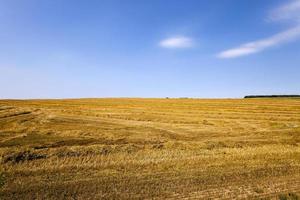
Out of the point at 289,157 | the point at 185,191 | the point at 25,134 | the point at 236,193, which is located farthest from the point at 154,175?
the point at 25,134

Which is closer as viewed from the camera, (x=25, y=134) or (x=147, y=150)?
(x=147, y=150)

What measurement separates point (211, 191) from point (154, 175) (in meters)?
1.90

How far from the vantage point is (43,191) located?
836 centimetres

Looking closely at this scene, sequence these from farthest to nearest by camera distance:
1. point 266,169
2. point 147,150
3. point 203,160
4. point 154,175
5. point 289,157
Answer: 1. point 147,150
2. point 289,157
3. point 203,160
4. point 266,169
5. point 154,175

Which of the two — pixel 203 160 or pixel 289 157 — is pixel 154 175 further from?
pixel 289 157

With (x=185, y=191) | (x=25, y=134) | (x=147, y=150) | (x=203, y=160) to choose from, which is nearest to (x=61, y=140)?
(x=25, y=134)

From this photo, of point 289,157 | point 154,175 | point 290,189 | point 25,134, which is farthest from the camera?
point 25,134

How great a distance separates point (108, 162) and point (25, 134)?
757cm

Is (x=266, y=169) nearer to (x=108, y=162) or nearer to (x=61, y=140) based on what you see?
(x=108, y=162)

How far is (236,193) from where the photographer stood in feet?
28.0

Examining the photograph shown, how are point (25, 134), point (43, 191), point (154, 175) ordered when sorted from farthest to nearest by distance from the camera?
point (25, 134), point (154, 175), point (43, 191)

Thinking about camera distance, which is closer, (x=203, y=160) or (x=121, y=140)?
(x=203, y=160)

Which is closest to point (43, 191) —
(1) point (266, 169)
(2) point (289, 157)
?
(1) point (266, 169)

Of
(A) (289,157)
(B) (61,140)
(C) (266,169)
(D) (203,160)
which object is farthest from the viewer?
(B) (61,140)
